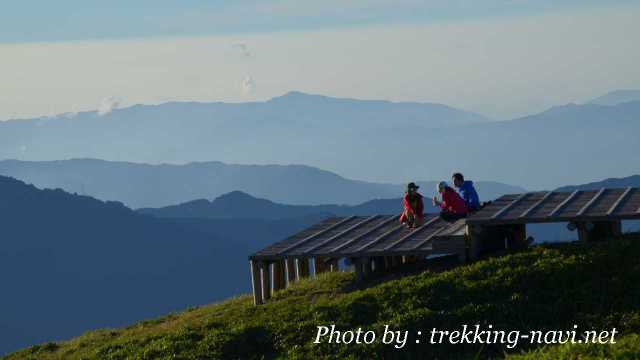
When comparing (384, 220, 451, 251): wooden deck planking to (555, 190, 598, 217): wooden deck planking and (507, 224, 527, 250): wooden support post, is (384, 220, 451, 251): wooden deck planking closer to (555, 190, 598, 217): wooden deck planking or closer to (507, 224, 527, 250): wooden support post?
(507, 224, 527, 250): wooden support post

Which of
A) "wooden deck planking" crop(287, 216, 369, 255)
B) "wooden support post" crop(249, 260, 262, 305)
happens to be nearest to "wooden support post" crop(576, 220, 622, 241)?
"wooden deck planking" crop(287, 216, 369, 255)

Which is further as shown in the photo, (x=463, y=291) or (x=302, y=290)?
(x=302, y=290)

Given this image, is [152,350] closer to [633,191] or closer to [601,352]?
[601,352]

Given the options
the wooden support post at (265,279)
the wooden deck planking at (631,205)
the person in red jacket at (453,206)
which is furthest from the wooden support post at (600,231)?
the wooden support post at (265,279)

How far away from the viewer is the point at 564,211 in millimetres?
27281

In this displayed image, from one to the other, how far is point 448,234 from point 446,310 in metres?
4.56

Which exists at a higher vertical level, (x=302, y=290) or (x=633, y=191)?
(x=633, y=191)

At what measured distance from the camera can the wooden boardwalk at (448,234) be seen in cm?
2686

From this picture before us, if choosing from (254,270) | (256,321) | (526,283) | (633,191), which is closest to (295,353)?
(256,321)

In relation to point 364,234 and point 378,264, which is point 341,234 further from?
point 378,264

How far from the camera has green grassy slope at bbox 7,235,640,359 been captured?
71.5 ft

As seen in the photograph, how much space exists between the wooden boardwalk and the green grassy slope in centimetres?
95

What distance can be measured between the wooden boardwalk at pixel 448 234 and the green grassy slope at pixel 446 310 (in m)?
0.95

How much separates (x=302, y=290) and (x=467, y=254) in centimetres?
444
